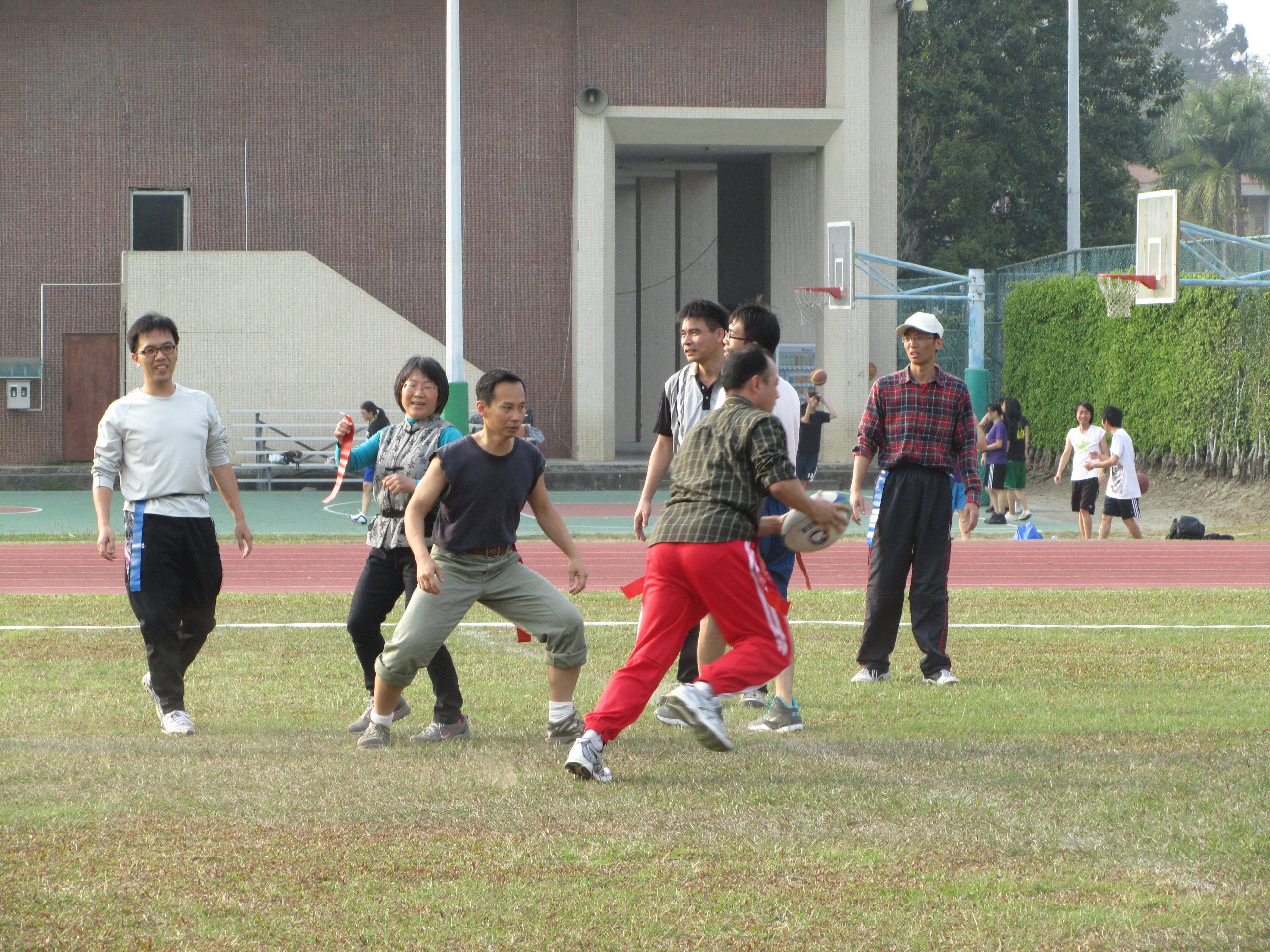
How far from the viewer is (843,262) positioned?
3006cm

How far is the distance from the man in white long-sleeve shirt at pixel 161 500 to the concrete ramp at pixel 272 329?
2354cm

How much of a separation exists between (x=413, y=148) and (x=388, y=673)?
1060 inches

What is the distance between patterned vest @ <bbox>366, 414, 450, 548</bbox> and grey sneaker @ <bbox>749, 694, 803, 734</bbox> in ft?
6.00

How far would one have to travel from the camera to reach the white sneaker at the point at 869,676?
8.54m

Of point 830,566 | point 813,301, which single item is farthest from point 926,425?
point 813,301

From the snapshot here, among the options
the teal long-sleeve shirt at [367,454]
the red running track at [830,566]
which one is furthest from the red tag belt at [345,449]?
the red running track at [830,566]

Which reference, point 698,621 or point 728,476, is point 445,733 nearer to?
point 698,621

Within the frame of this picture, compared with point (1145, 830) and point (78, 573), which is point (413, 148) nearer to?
point (78, 573)

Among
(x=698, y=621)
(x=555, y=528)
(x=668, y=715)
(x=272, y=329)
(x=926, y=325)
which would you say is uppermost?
(x=272, y=329)

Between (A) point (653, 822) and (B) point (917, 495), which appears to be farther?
(B) point (917, 495)

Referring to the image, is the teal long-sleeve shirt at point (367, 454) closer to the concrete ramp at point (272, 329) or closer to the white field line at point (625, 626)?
the white field line at point (625, 626)

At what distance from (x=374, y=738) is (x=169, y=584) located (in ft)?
4.26

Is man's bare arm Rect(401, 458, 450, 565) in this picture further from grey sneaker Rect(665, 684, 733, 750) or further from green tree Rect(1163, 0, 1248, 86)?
green tree Rect(1163, 0, 1248, 86)

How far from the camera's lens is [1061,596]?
→ 41.8ft
